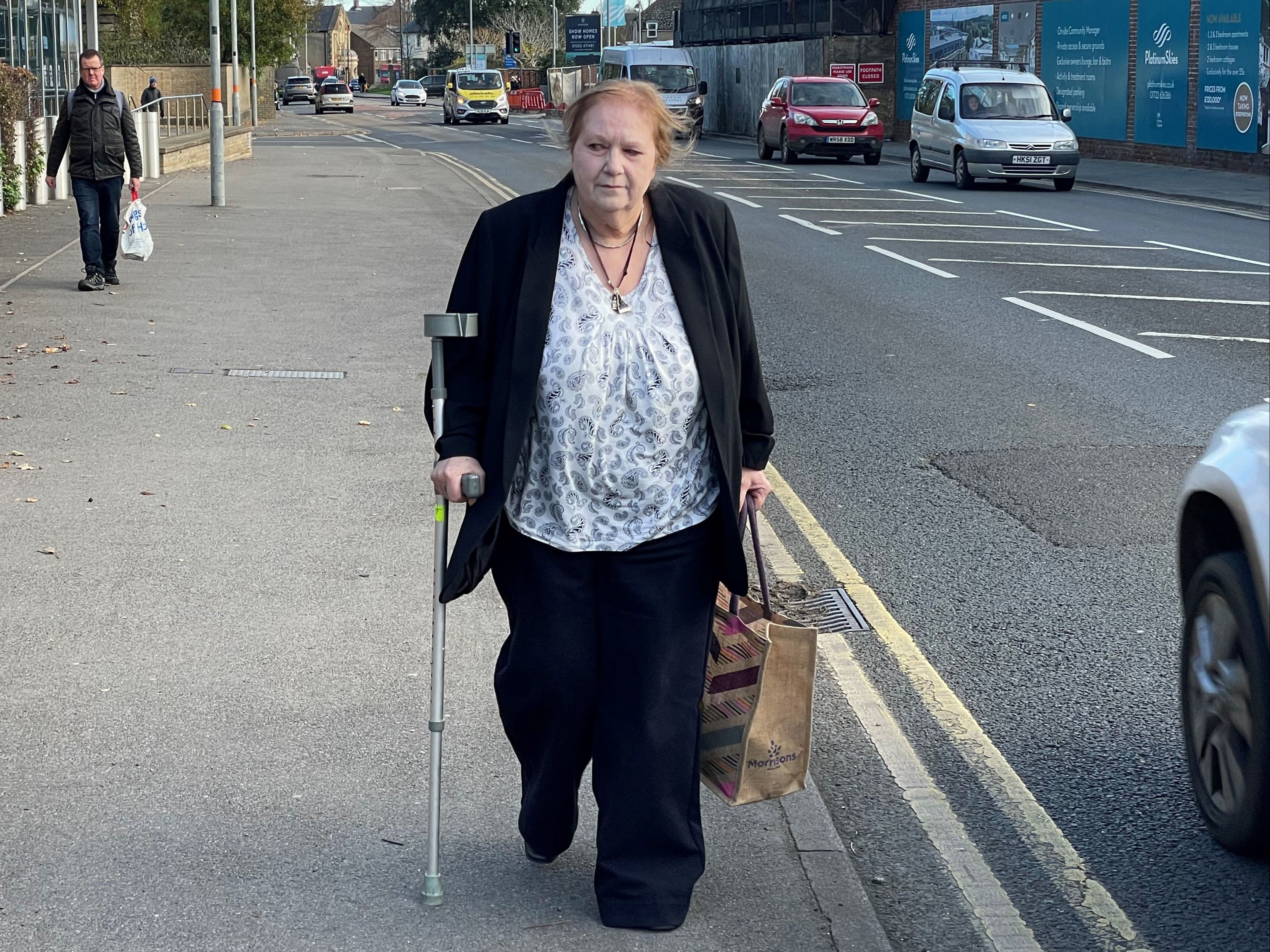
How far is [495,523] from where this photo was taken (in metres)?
3.21

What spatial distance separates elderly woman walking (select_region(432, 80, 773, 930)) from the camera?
3.17 meters

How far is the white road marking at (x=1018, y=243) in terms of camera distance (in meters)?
17.6

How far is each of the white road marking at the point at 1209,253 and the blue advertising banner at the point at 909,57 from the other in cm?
2745

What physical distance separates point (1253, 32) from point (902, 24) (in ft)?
60.1

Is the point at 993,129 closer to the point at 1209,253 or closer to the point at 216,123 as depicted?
the point at 1209,253

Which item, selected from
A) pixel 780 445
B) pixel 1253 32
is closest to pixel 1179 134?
pixel 1253 32

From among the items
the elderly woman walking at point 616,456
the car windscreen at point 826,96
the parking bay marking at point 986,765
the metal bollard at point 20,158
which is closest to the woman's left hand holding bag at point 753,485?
the elderly woman walking at point 616,456

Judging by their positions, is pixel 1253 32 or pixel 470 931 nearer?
pixel 470 931

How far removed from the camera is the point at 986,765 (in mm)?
4293

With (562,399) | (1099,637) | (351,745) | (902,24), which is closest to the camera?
(562,399)

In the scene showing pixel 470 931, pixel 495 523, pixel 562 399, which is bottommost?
pixel 470 931

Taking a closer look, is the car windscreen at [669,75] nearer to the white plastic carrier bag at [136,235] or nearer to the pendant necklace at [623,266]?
the white plastic carrier bag at [136,235]

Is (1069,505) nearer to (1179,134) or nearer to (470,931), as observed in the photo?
(470,931)

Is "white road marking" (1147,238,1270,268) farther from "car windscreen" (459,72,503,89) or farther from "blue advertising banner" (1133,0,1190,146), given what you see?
"car windscreen" (459,72,503,89)
